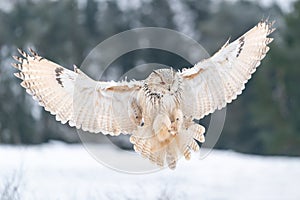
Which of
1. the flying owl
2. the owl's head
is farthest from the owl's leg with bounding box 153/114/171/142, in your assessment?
the owl's head

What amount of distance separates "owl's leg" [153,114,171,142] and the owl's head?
0.13 meters

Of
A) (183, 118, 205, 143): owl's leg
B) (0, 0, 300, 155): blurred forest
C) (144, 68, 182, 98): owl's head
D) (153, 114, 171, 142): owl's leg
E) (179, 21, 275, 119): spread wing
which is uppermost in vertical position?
(0, 0, 300, 155): blurred forest

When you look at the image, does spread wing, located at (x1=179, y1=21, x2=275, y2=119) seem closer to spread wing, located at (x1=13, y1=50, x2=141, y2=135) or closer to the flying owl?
the flying owl

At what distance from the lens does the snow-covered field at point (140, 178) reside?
6488 millimetres

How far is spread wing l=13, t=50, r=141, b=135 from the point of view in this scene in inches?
214

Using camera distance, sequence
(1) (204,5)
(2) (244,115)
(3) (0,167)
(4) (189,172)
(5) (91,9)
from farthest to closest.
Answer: (1) (204,5) < (5) (91,9) < (2) (244,115) < (4) (189,172) < (3) (0,167)

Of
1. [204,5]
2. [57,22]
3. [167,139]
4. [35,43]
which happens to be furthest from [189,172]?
[204,5]

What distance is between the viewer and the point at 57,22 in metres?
20.4

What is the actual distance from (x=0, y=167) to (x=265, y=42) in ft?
10.0

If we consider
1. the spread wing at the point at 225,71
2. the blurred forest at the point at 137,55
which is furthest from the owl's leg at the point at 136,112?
the blurred forest at the point at 137,55

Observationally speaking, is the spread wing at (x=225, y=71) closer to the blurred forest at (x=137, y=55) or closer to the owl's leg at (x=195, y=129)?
the owl's leg at (x=195, y=129)

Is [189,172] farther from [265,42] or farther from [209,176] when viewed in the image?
[265,42]

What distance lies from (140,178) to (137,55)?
11.5m

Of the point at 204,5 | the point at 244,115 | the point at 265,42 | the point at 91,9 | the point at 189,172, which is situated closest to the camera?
Answer: the point at 265,42
